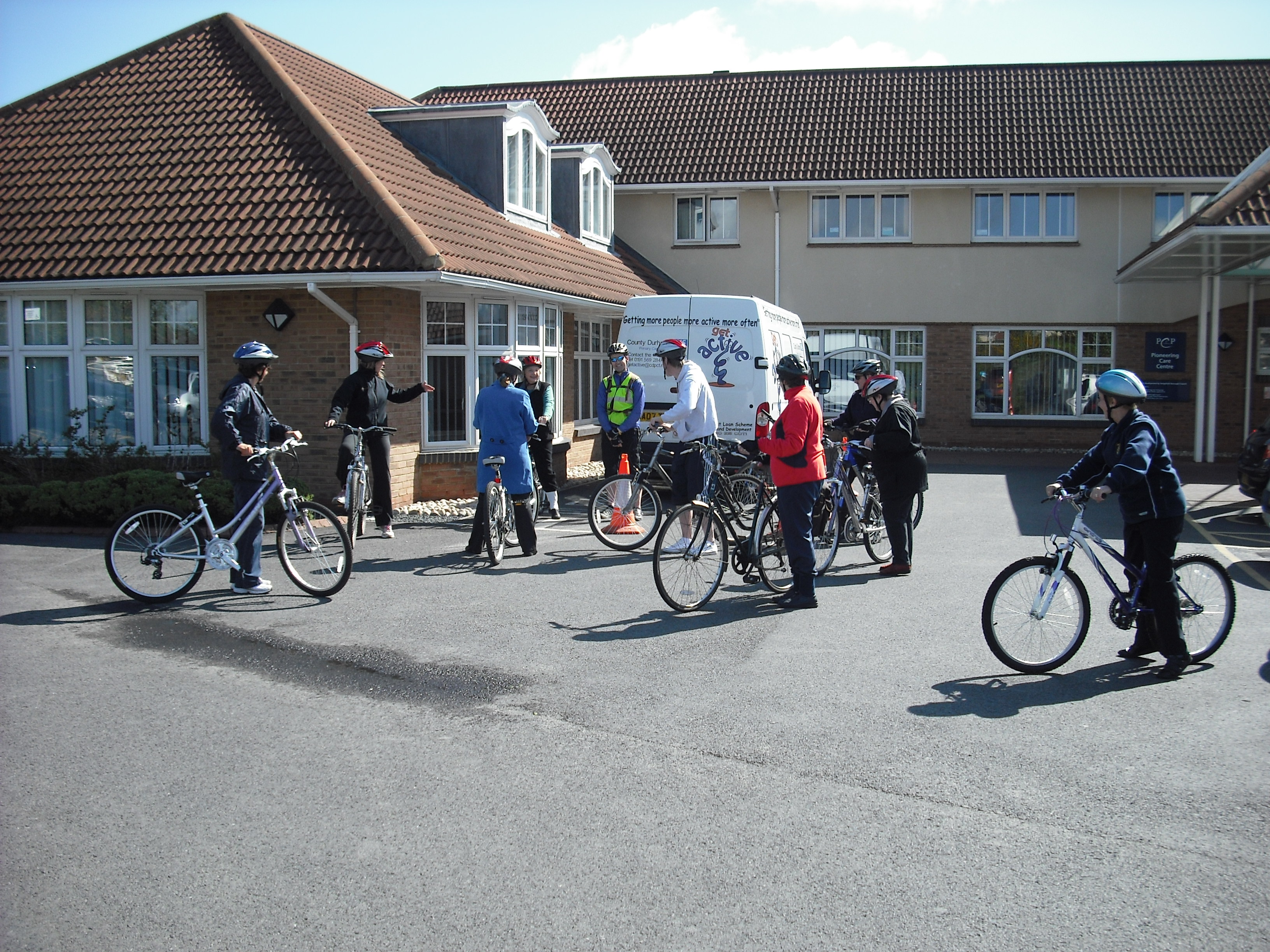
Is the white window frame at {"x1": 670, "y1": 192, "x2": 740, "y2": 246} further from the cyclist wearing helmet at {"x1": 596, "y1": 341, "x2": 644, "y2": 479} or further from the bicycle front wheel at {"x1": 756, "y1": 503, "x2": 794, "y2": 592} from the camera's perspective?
the bicycle front wheel at {"x1": 756, "y1": 503, "x2": 794, "y2": 592}

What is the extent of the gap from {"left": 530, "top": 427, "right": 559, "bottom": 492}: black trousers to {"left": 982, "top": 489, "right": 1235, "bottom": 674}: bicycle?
6.40 m

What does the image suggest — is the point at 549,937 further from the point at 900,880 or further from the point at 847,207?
the point at 847,207

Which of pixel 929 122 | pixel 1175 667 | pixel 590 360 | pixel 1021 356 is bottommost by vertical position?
pixel 1175 667

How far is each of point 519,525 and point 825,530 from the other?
281 cm

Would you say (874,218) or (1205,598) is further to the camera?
(874,218)

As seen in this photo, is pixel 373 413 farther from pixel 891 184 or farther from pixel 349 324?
pixel 891 184

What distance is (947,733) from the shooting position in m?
5.40

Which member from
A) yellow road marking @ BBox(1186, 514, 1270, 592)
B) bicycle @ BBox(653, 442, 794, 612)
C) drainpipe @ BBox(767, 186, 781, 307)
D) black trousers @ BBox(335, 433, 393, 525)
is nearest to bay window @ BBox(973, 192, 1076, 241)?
drainpipe @ BBox(767, 186, 781, 307)

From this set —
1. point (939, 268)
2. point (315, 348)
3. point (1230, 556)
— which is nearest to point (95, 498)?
point (315, 348)

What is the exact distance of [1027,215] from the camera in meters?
Answer: 24.1

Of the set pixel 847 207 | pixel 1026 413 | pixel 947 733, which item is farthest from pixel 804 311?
pixel 947 733

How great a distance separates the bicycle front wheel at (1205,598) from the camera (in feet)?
21.5

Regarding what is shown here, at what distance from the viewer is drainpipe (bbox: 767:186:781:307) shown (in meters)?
24.7

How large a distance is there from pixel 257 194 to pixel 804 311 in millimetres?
13964
